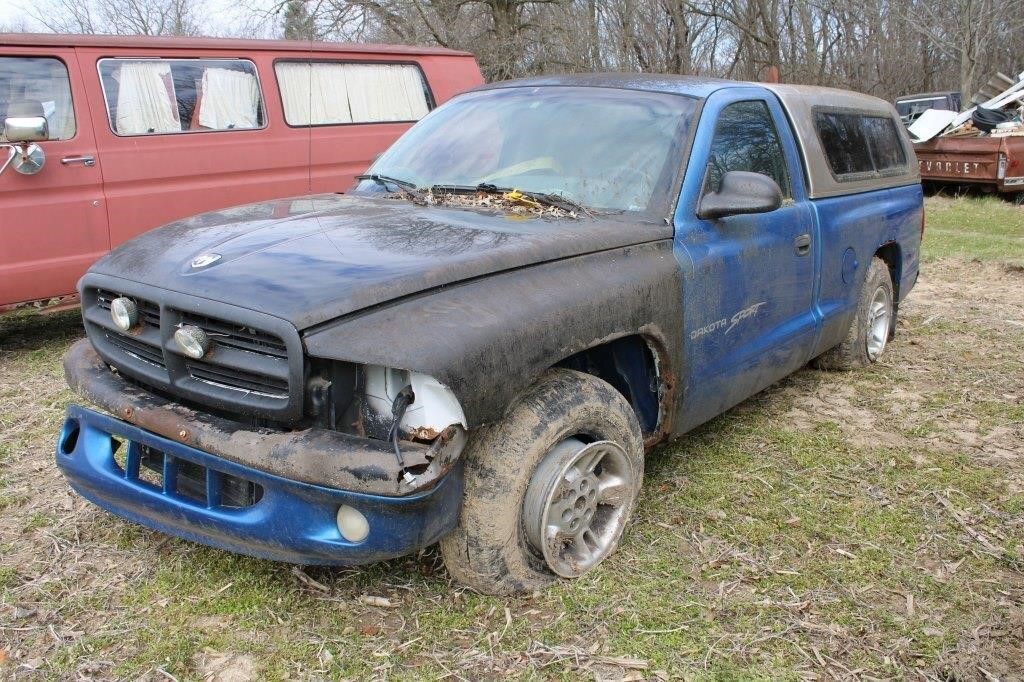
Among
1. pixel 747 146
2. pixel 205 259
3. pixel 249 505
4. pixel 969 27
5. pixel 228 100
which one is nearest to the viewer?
pixel 249 505

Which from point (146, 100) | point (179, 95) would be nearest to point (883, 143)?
point (179, 95)

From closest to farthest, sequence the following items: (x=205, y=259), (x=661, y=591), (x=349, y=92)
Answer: (x=205, y=259), (x=661, y=591), (x=349, y=92)

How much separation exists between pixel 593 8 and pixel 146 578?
1972cm

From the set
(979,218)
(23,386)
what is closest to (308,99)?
(23,386)

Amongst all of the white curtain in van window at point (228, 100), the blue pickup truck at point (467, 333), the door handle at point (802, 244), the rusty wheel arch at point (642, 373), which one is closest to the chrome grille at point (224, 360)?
the blue pickup truck at point (467, 333)

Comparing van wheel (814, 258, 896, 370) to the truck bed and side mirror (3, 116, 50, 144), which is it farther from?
the truck bed

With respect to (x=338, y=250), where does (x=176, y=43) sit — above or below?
above

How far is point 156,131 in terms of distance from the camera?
6.18m

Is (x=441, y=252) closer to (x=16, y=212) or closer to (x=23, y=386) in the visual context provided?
(x=23, y=386)

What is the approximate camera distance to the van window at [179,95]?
6.01 m

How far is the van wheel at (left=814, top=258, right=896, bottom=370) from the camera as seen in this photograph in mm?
5102

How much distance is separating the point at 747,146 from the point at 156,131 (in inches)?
171

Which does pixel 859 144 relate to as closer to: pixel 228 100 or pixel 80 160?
pixel 228 100

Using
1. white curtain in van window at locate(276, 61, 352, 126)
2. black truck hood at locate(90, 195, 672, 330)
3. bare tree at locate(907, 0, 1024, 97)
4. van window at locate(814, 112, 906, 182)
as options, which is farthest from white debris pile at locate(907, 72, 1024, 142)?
black truck hood at locate(90, 195, 672, 330)
